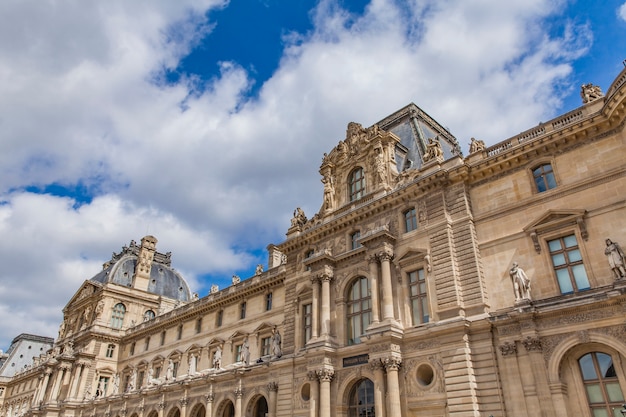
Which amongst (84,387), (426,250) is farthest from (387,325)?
(84,387)

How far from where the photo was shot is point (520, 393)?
21016 mm

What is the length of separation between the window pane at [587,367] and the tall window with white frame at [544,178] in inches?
325

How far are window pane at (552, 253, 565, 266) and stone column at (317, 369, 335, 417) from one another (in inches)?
550

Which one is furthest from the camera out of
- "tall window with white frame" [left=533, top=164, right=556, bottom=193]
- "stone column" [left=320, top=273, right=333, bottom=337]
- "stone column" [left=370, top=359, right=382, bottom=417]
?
"stone column" [left=320, top=273, right=333, bottom=337]

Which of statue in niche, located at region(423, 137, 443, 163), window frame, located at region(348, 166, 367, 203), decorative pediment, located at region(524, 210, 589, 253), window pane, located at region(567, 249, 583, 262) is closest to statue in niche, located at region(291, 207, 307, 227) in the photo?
window frame, located at region(348, 166, 367, 203)

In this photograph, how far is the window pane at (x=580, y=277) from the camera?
21.2 m

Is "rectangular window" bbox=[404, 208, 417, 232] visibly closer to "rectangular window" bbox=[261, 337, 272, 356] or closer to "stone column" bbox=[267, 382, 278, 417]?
"stone column" bbox=[267, 382, 278, 417]

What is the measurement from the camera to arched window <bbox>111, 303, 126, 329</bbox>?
62.6 m

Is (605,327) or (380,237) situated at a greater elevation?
(380,237)

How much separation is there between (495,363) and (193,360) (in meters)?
28.9

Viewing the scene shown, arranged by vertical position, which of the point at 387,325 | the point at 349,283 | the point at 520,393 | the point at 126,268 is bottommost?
the point at 520,393

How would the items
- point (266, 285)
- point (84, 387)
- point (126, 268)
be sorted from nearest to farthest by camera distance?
point (266, 285) → point (84, 387) → point (126, 268)

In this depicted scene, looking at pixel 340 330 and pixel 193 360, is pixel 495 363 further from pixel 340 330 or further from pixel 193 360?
pixel 193 360

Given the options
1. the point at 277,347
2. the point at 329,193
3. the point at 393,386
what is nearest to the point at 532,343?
the point at 393,386
